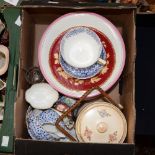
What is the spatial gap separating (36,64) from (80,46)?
20 cm

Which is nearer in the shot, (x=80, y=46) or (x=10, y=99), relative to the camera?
(x=80, y=46)

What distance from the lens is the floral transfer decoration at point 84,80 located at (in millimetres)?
1174

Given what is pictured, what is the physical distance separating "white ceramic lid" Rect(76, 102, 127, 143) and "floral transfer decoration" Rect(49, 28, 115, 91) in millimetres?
80

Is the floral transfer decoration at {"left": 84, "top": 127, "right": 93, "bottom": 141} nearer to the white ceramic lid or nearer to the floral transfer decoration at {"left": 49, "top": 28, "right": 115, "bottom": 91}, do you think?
the white ceramic lid

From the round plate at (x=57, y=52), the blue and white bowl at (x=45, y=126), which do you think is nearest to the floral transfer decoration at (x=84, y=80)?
the round plate at (x=57, y=52)

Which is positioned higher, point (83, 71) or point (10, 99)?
point (83, 71)

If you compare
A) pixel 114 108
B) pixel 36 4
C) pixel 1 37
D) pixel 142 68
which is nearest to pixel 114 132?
pixel 114 108

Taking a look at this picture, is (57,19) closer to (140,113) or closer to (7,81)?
(7,81)

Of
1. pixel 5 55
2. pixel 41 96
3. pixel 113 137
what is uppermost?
pixel 5 55

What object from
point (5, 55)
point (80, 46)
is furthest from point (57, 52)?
point (5, 55)

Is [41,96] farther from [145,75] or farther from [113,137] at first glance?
[145,75]

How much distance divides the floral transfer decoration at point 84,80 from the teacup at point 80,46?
0.05 meters

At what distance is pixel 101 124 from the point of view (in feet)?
3.59

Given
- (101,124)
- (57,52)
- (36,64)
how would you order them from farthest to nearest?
(36,64), (57,52), (101,124)
